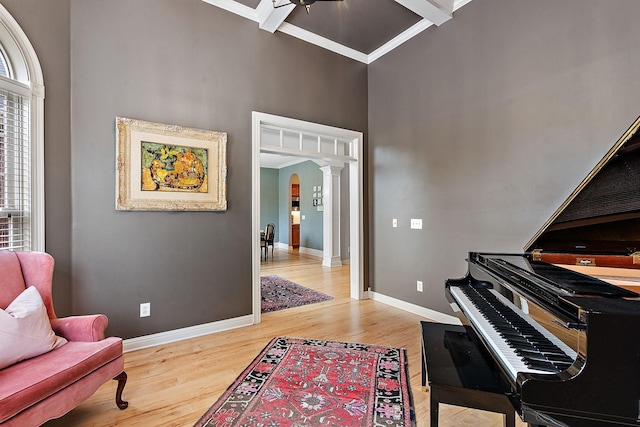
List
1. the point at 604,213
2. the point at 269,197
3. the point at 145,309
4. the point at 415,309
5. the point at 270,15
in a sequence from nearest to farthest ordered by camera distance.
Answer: the point at 604,213
the point at 145,309
the point at 270,15
the point at 415,309
the point at 269,197

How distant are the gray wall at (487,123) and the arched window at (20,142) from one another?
11.5ft

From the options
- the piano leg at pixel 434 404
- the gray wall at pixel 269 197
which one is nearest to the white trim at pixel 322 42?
the piano leg at pixel 434 404

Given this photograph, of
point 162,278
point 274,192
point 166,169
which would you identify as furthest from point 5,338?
point 274,192

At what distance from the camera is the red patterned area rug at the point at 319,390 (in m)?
1.71

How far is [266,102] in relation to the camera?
133 inches

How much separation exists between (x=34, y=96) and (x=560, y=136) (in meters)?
4.13

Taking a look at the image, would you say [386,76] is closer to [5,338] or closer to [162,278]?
[162,278]

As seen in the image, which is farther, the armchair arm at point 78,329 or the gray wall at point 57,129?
the gray wall at point 57,129

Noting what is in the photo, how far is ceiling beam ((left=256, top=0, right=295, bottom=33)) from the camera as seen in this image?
9.90ft

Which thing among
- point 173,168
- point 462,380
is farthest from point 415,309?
point 173,168

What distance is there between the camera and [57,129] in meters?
2.35

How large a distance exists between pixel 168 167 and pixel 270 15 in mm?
1925

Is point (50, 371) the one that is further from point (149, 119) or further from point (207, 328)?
point (149, 119)

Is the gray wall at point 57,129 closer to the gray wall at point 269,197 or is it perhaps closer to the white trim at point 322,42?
the white trim at point 322,42
